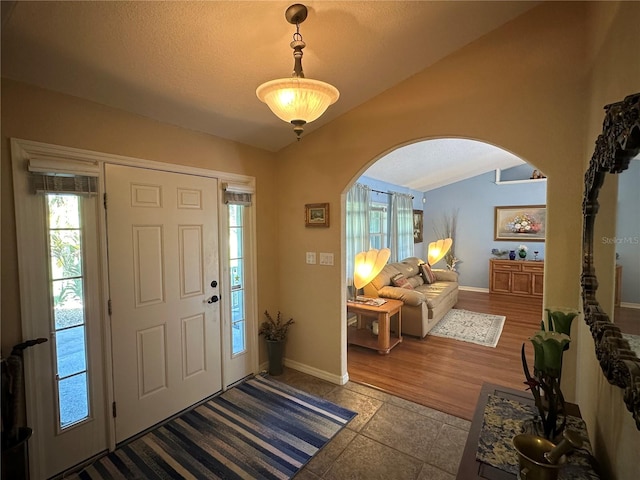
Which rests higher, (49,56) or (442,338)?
(49,56)

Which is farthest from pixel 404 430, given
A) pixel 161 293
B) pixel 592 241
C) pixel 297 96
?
pixel 297 96

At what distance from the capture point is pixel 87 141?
203 centimetres

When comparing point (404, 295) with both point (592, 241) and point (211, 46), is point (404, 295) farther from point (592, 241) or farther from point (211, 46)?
point (211, 46)

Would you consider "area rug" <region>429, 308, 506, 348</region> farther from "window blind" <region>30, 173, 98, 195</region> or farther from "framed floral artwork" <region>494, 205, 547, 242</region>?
"window blind" <region>30, 173, 98, 195</region>

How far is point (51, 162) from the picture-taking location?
1856 mm

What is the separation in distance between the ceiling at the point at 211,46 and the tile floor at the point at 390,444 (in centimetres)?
269

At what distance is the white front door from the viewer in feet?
7.29

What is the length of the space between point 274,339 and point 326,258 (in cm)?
106

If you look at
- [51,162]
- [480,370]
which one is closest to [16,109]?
[51,162]

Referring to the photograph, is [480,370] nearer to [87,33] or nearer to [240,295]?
[240,295]

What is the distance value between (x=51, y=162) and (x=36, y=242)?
493 millimetres

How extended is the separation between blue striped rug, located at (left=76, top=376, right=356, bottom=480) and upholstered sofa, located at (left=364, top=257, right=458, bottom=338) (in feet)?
6.46

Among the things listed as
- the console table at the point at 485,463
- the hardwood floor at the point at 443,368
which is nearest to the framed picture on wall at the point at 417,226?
the hardwood floor at the point at 443,368

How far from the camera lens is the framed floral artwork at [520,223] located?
6.59m
